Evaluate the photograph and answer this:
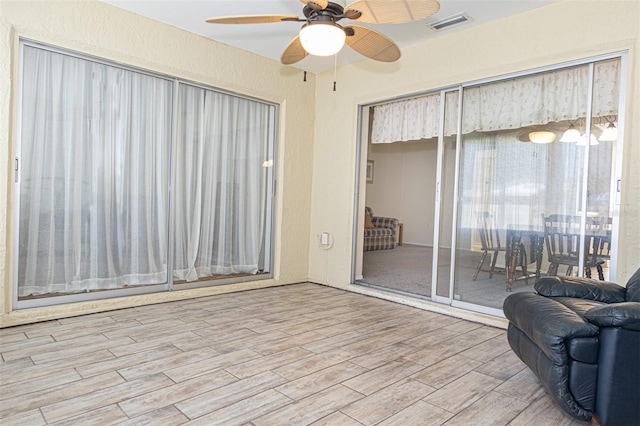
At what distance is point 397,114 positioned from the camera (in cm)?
459

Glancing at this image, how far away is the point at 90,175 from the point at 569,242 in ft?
13.5

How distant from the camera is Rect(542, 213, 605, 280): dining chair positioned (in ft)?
9.79

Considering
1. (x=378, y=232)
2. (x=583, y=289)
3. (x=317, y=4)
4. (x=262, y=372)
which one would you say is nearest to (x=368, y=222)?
(x=378, y=232)

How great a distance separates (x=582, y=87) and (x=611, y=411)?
96.6 inches

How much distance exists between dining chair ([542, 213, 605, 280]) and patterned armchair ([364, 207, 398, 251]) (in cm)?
494

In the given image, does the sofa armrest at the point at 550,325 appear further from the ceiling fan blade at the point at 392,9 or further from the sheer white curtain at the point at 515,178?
the ceiling fan blade at the point at 392,9

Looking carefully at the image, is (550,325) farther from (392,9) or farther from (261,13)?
(261,13)

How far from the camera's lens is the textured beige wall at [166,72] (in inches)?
118

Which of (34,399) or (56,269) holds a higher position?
(56,269)

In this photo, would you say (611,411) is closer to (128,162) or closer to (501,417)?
(501,417)

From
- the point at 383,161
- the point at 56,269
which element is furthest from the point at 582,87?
the point at 383,161

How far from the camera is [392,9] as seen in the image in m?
2.23

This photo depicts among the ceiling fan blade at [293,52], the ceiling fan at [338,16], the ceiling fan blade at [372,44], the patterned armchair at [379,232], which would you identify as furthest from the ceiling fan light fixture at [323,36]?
the patterned armchair at [379,232]

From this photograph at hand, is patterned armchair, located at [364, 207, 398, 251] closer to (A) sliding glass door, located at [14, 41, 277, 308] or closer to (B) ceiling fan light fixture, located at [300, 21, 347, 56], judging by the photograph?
(A) sliding glass door, located at [14, 41, 277, 308]
